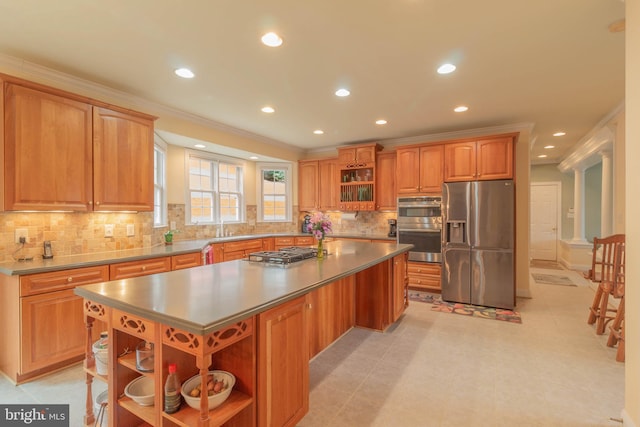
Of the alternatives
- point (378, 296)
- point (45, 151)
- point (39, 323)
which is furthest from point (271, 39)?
point (39, 323)

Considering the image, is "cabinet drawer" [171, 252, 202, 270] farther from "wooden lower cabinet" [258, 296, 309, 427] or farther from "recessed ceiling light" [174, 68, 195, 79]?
"wooden lower cabinet" [258, 296, 309, 427]

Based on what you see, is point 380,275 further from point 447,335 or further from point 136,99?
point 136,99

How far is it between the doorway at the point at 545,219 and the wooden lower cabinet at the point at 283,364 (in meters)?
8.41

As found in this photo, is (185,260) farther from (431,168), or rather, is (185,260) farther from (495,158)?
(495,158)

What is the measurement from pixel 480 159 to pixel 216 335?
4.38m

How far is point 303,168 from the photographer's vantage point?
20.8 feet

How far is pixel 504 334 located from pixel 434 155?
2686mm

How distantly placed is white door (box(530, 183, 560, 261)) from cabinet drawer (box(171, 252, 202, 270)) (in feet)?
27.2

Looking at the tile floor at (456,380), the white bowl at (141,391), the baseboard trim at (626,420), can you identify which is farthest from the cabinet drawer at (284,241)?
the baseboard trim at (626,420)

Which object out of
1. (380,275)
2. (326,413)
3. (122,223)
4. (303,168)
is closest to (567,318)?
(380,275)

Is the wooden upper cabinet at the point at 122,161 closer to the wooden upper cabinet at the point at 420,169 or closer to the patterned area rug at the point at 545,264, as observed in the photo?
the wooden upper cabinet at the point at 420,169

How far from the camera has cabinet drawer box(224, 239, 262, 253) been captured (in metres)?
4.67

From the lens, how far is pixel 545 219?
25.9 feet

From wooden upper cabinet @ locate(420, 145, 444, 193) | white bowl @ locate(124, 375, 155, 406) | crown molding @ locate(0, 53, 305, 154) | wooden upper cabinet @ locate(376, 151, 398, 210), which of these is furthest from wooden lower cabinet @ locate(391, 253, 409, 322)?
crown molding @ locate(0, 53, 305, 154)
